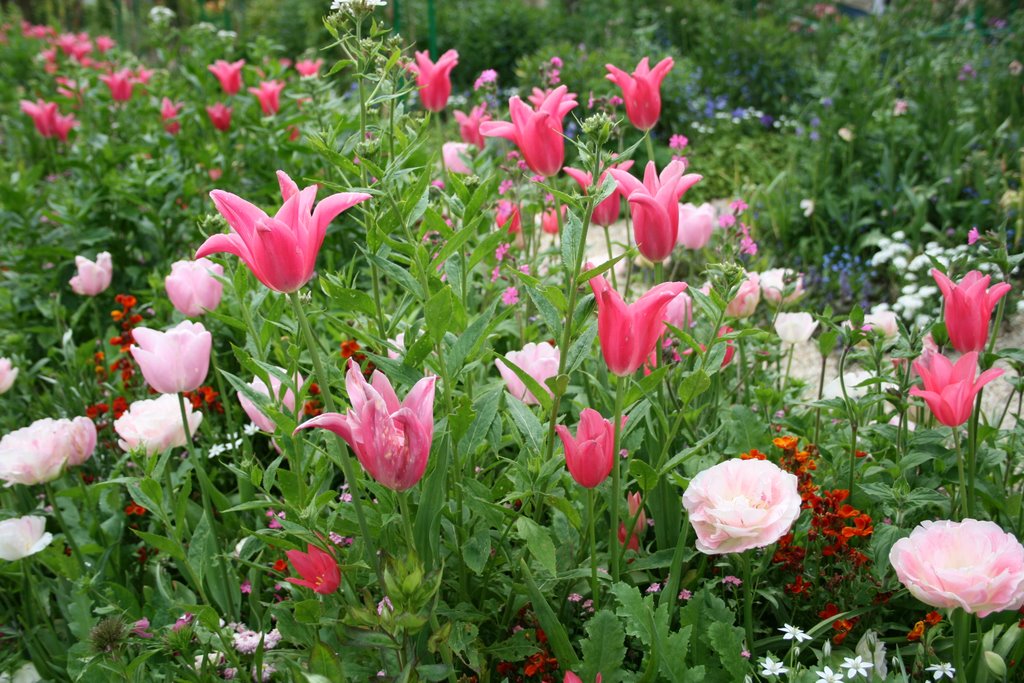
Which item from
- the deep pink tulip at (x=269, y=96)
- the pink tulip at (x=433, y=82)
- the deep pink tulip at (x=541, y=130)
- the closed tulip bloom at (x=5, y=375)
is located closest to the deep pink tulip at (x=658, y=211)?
the deep pink tulip at (x=541, y=130)

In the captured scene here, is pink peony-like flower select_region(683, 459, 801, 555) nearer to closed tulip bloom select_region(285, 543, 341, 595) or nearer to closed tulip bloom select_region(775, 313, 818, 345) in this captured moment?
closed tulip bloom select_region(285, 543, 341, 595)

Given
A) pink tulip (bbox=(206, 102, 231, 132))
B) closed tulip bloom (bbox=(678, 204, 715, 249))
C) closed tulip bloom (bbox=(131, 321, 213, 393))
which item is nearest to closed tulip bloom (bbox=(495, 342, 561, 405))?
closed tulip bloom (bbox=(131, 321, 213, 393))

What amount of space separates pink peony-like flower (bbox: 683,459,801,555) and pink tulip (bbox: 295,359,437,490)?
404 mm

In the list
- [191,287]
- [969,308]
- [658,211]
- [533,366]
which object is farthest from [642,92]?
[191,287]

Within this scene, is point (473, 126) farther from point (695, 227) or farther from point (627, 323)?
point (627, 323)

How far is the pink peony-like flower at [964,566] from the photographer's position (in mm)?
1082

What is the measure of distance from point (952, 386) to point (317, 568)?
94cm

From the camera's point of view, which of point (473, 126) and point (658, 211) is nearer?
point (658, 211)

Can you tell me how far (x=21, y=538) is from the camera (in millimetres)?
1565

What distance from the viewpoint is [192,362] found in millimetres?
1509

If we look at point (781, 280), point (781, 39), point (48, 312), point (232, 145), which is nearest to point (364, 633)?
point (781, 280)

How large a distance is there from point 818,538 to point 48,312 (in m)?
2.24

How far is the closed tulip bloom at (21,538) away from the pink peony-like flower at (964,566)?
1.39 metres

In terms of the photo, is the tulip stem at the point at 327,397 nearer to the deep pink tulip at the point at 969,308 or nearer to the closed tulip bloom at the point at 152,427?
the closed tulip bloom at the point at 152,427
